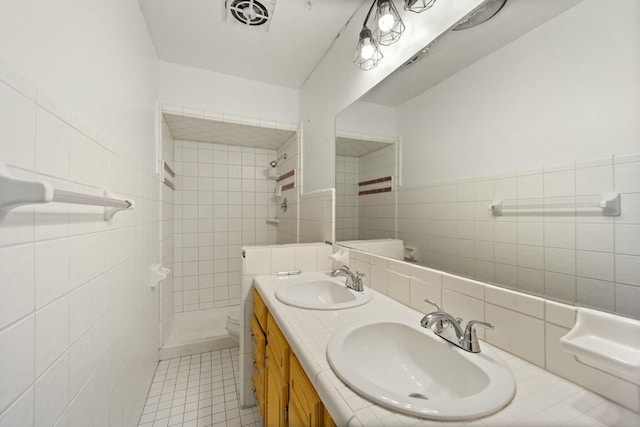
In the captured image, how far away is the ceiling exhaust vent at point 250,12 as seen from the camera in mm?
1470

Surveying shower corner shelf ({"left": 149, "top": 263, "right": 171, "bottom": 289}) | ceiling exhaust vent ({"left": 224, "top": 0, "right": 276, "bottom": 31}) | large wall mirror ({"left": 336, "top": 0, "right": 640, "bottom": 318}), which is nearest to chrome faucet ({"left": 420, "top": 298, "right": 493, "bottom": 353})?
large wall mirror ({"left": 336, "top": 0, "right": 640, "bottom": 318})

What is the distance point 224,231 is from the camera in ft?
9.33

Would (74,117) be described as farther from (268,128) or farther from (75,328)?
(268,128)

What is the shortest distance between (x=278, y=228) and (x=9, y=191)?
2.53m

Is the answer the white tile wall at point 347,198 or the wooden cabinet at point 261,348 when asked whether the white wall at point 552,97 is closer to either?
the white tile wall at point 347,198

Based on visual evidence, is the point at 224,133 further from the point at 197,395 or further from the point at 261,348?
the point at 197,395

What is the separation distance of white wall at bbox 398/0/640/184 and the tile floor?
5.77 feet

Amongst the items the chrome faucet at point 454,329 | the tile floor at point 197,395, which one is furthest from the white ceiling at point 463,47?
the tile floor at point 197,395

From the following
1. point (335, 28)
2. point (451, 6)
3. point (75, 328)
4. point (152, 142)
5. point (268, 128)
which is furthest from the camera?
point (268, 128)

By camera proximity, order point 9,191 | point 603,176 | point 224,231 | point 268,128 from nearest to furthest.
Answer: point 9,191 → point 603,176 → point 268,128 → point 224,231

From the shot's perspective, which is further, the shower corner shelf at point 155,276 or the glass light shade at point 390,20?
the shower corner shelf at point 155,276

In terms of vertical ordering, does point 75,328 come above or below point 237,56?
below

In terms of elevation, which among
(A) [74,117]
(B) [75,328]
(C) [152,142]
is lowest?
(B) [75,328]

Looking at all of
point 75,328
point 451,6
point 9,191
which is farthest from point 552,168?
point 75,328
